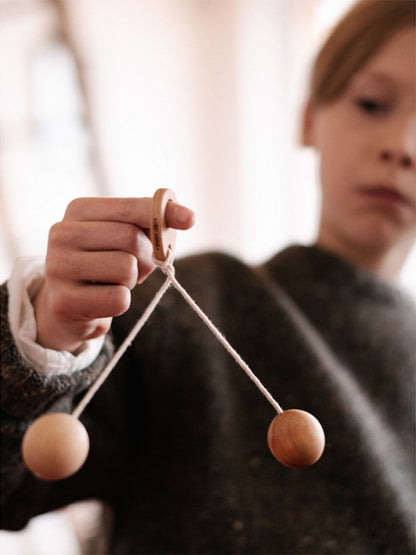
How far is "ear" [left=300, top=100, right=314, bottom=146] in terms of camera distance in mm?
502

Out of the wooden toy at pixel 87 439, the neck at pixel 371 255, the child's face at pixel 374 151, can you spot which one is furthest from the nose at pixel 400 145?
the wooden toy at pixel 87 439

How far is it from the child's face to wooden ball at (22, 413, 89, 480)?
0.30m

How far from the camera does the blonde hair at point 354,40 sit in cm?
37

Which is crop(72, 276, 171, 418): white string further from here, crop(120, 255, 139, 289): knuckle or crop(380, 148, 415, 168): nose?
crop(380, 148, 415, 168): nose

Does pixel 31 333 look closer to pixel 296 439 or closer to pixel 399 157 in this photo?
pixel 296 439

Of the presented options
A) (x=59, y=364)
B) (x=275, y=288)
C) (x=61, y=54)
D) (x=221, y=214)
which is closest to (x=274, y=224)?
(x=221, y=214)

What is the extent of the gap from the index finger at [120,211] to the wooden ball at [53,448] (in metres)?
0.07

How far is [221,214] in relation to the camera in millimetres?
1175

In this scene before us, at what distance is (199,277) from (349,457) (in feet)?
0.58

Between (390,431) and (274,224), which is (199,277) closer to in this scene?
(390,431)

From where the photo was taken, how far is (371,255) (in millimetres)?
463

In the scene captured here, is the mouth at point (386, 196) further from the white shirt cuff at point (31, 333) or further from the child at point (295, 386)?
the white shirt cuff at point (31, 333)

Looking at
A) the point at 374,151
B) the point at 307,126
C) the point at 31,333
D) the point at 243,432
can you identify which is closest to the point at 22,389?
the point at 31,333

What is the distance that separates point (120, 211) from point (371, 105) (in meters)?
0.28
